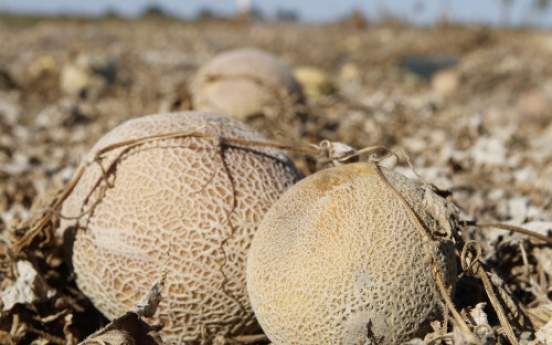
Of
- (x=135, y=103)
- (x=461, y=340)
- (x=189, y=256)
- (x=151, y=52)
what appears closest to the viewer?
(x=461, y=340)

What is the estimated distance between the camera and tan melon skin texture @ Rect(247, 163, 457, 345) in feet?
5.69

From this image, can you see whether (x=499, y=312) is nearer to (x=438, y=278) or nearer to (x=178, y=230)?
(x=438, y=278)

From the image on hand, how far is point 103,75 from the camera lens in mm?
7594

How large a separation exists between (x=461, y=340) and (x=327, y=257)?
0.46 meters

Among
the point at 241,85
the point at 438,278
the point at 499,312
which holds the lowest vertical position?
the point at 499,312

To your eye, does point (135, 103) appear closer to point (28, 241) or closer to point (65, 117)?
point (65, 117)

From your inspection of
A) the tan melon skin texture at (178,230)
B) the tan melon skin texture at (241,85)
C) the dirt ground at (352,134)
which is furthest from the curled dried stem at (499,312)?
the tan melon skin texture at (241,85)

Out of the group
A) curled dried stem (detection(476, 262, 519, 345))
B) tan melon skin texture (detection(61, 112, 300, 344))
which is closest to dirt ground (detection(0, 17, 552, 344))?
curled dried stem (detection(476, 262, 519, 345))

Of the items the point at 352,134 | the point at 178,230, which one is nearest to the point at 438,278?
the point at 178,230

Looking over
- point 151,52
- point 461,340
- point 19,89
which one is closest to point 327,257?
point 461,340

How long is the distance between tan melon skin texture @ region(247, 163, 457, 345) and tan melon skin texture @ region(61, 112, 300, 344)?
0.26 m

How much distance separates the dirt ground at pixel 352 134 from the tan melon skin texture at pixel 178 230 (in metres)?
0.28

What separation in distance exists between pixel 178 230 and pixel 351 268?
0.71 meters

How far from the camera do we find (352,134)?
4.61 metres
